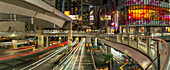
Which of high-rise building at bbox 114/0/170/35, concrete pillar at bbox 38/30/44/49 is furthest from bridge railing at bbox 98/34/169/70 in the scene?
high-rise building at bbox 114/0/170/35

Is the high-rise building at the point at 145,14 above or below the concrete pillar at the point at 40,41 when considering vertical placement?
above

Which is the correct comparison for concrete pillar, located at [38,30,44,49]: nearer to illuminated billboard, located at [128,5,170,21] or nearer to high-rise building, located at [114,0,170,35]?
high-rise building, located at [114,0,170,35]

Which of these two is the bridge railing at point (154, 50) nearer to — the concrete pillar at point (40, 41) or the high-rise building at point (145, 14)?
the concrete pillar at point (40, 41)

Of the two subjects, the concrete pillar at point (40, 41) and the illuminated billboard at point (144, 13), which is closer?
the concrete pillar at point (40, 41)

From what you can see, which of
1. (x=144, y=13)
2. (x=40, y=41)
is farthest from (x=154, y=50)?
(x=144, y=13)

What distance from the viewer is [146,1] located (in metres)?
41.7

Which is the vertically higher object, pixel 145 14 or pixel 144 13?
pixel 144 13

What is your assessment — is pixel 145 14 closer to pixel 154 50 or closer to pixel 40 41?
pixel 40 41

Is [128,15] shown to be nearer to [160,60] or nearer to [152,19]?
[152,19]

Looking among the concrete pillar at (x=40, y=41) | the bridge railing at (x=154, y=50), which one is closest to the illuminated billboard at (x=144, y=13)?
the concrete pillar at (x=40, y=41)

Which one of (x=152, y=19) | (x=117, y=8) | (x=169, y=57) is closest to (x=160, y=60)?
(x=169, y=57)

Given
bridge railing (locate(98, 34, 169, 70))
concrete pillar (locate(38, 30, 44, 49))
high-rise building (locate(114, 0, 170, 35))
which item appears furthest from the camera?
high-rise building (locate(114, 0, 170, 35))

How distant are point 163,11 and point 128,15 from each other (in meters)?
14.2

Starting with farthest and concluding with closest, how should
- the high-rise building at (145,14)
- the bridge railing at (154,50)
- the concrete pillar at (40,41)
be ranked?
the high-rise building at (145,14) < the concrete pillar at (40,41) < the bridge railing at (154,50)
